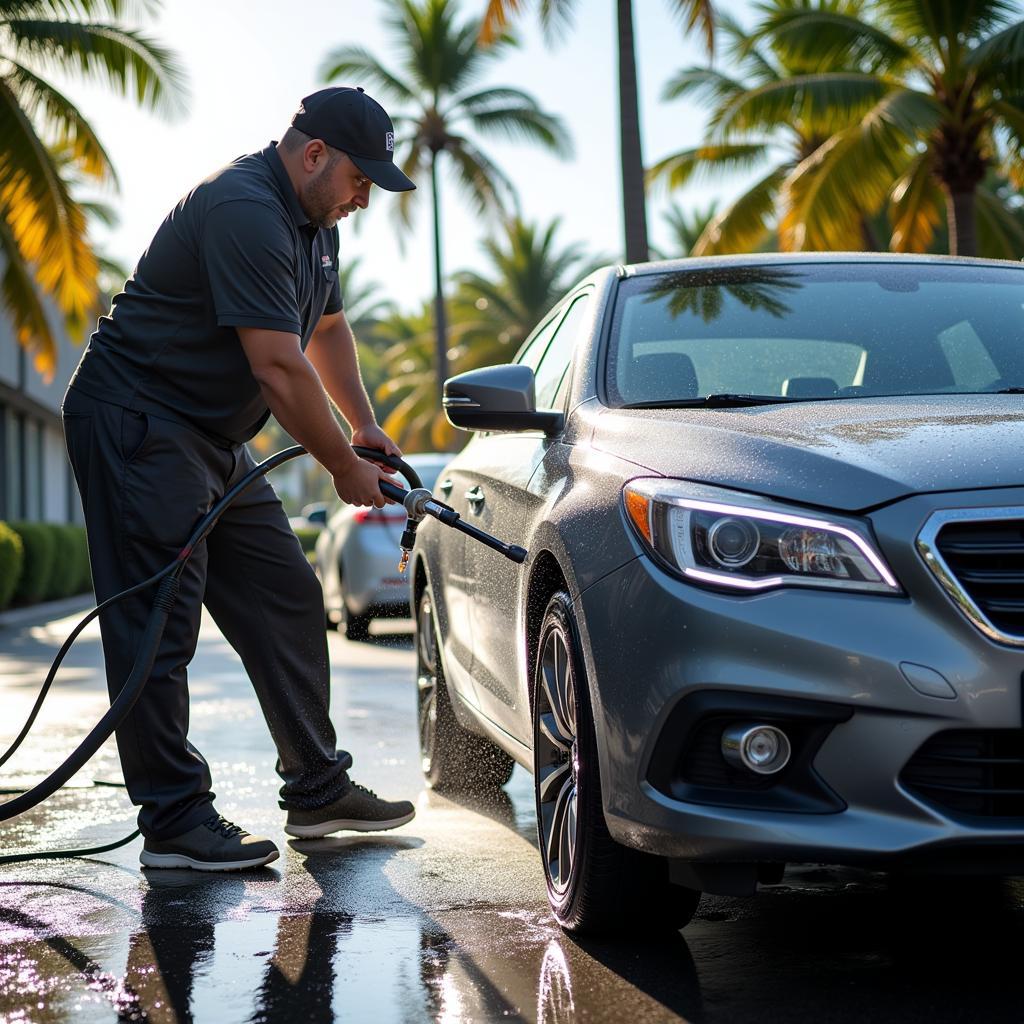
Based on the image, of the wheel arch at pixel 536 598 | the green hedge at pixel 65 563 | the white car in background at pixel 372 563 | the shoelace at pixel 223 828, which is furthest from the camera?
the green hedge at pixel 65 563

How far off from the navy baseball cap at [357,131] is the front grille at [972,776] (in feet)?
7.48

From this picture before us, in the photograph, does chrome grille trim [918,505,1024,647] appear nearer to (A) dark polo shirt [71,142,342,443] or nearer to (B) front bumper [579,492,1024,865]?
(B) front bumper [579,492,1024,865]

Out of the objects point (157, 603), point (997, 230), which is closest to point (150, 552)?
point (157, 603)

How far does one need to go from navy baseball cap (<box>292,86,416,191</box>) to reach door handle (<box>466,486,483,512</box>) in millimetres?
974

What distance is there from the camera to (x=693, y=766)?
331 cm

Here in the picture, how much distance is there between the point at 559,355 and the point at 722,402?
1.01 m

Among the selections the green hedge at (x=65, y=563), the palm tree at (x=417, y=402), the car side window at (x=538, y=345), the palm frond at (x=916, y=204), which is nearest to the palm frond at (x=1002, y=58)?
the palm frond at (x=916, y=204)

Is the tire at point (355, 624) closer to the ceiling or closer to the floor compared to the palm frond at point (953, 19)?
closer to the floor

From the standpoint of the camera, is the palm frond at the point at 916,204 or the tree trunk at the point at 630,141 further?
the palm frond at the point at 916,204

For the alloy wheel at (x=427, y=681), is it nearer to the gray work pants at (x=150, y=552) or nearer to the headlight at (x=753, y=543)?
the gray work pants at (x=150, y=552)

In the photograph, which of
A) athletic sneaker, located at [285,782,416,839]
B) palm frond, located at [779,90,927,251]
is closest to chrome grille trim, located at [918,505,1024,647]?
athletic sneaker, located at [285,782,416,839]

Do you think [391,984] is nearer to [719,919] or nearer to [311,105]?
[719,919]

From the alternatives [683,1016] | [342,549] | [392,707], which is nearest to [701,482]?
[683,1016]

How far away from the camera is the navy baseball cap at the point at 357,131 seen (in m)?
4.68
